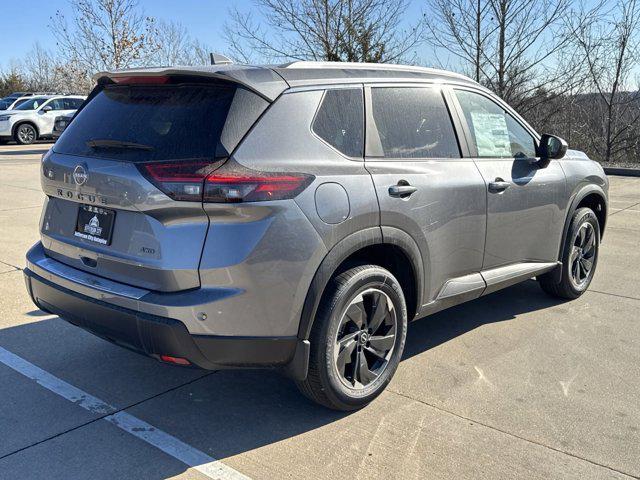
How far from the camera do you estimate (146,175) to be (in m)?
2.87

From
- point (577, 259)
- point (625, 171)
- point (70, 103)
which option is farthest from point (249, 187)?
point (70, 103)

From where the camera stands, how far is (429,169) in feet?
12.3

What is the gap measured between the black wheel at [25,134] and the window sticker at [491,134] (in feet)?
71.3

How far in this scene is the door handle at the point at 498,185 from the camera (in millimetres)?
4137

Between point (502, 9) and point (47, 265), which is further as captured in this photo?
point (502, 9)

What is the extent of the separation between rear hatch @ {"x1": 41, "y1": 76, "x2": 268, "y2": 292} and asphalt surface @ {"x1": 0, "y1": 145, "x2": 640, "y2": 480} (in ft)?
2.65

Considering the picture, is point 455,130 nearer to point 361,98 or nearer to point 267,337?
point 361,98

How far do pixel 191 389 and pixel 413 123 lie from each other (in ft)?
6.74

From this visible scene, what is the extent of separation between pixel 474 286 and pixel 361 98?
1.47 meters

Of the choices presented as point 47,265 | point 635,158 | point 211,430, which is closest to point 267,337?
point 211,430

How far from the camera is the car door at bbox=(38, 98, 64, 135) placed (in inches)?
894

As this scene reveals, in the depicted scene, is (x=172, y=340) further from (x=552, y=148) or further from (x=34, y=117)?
(x=34, y=117)

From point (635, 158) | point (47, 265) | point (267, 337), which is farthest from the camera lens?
point (635, 158)

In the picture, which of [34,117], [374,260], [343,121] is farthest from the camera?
[34,117]
